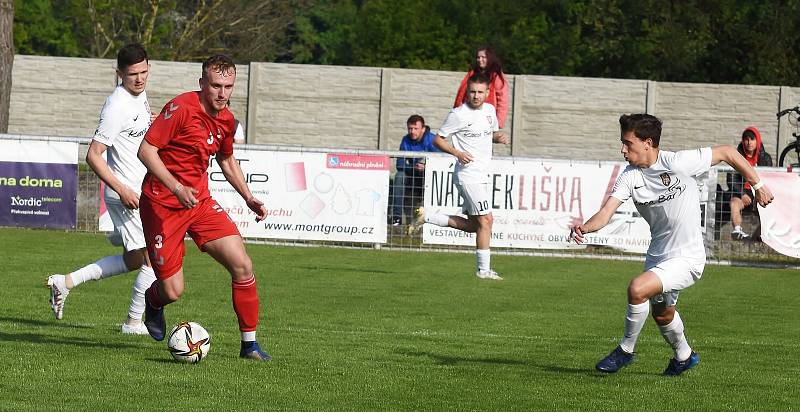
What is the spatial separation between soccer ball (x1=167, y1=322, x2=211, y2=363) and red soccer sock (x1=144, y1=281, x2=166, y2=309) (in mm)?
508

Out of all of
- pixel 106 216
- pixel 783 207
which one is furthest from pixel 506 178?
pixel 106 216

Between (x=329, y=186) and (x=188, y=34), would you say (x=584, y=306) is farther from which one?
(x=188, y=34)

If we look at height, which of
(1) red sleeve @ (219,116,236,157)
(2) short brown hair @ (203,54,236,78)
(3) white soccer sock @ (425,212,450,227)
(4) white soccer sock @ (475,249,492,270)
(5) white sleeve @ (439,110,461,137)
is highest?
(2) short brown hair @ (203,54,236,78)

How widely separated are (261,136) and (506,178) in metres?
13.9

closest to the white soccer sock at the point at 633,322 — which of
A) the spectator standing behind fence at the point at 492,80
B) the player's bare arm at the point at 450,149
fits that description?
the player's bare arm at the point at 450,149

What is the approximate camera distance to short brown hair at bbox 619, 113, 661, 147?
8.74 meters

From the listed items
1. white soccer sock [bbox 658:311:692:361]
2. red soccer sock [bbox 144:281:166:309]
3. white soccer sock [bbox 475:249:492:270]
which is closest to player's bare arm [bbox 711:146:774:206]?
white soccer sock [bbox 658:311:692:361]

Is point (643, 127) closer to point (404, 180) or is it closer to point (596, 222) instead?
point (596, 222)

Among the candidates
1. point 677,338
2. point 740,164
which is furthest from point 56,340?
point 740,164

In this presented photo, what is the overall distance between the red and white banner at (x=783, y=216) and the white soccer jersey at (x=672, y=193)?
10455 millimetres

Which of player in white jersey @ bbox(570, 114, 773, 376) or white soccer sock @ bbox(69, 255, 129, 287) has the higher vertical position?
player in white jersey @ bbox(570, 114, 773, 376)

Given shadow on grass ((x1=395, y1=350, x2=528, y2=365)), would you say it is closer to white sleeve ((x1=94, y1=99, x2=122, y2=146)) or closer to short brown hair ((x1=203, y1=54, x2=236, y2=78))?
short brown hair ((x1=203, y1=54, x2=236, y2=78))

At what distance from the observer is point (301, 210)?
64.3 ft

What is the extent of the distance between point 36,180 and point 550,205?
712cm
